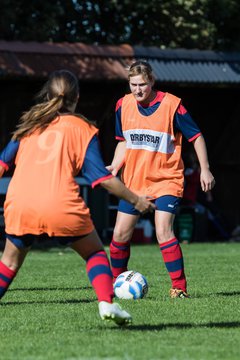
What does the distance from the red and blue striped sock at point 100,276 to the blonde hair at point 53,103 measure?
0.92m

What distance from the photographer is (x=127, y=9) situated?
25.8 metres

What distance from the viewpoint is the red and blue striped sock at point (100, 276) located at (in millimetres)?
7070

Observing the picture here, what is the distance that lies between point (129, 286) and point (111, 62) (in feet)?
41.1

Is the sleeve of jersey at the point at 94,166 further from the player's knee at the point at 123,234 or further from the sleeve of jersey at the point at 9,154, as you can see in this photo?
the player's knee at the point at 123,234

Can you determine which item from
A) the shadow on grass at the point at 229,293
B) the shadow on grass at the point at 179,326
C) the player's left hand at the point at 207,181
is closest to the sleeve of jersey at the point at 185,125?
the player's left hand at the point at 207,181

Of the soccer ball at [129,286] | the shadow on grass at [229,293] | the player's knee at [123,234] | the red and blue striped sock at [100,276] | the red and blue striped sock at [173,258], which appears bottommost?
the shadow on grass at [229,293]

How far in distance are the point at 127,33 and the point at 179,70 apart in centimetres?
497

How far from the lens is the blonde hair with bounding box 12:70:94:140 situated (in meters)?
7.12

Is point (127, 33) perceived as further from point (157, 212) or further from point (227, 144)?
point (157, 212)

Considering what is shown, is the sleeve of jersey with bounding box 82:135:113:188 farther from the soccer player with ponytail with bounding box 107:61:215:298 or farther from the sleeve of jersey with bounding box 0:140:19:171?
the soccer player with ponytail with bounding box 107:61:215:298

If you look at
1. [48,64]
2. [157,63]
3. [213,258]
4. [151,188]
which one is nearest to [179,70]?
[157,63]

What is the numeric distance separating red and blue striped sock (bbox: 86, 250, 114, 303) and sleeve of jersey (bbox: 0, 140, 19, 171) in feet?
2.74

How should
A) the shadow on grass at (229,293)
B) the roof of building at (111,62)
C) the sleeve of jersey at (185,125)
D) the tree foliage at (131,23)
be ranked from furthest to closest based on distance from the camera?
the tree foliage at (131,23)
the roof of building at (111,62)
the shadow on grass at (229,293)
the sleeve of jersey at (185,125)

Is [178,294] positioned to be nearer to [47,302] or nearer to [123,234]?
[123,234]
